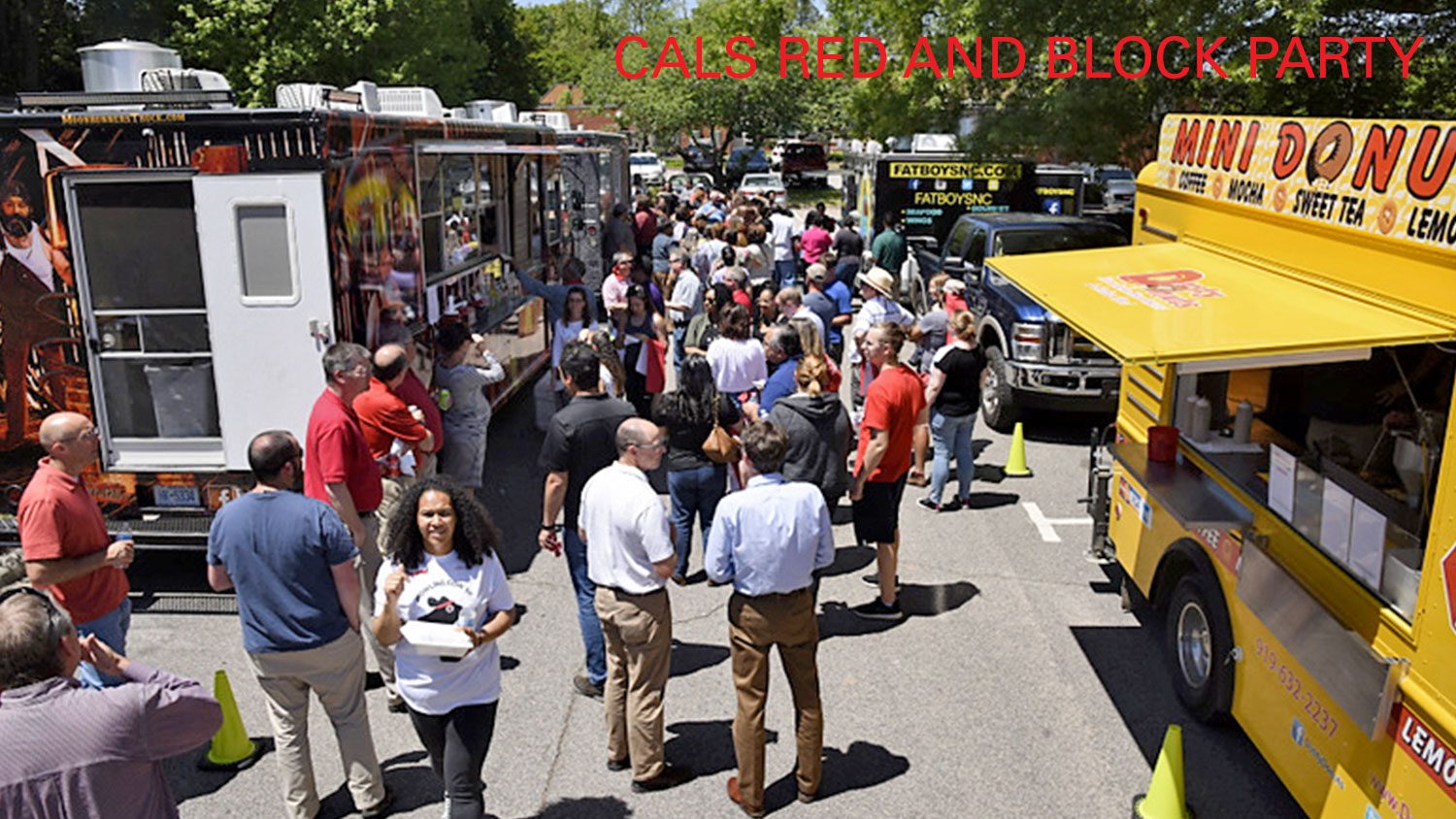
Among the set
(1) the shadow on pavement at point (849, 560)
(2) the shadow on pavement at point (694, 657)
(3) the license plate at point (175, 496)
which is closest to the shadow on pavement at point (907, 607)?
(1) the shadow on pavement at point (849, 560)

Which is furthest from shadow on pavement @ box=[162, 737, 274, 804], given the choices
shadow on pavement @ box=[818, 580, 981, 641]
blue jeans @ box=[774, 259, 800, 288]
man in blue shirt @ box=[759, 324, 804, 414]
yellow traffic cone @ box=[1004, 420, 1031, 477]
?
blue jeans @ box=[774, 259, 800, 288]

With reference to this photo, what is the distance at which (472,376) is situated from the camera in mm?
7262

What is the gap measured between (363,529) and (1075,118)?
36.6 ft

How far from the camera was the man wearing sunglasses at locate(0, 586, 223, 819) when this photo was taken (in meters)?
2.88

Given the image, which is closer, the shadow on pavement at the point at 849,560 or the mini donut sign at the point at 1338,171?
the mini donut sign at the point at 1338,171

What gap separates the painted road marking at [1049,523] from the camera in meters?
8.36

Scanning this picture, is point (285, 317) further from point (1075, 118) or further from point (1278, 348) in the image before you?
point (1075, 118)

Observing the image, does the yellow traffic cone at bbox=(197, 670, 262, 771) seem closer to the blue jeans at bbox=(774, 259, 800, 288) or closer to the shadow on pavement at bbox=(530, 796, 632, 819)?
the shadow on pavement at bbox=(530, 796, 632, 819)

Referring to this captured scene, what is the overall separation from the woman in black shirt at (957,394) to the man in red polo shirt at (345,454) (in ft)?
14.1

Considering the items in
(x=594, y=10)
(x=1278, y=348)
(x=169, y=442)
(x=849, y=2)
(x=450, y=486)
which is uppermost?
(x=594, y=10)

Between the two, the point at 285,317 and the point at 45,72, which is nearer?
the point at 285,317

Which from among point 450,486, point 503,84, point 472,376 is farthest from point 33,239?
point 503,84

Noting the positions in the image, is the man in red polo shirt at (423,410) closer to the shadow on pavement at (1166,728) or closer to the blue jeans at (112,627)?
the blue jeans at (112,627)

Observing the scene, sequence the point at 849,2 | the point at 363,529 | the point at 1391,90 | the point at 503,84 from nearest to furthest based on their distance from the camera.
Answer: the point at 363,529 → the point at 1391,90 → the point at 849,2 → the point at 503,84
